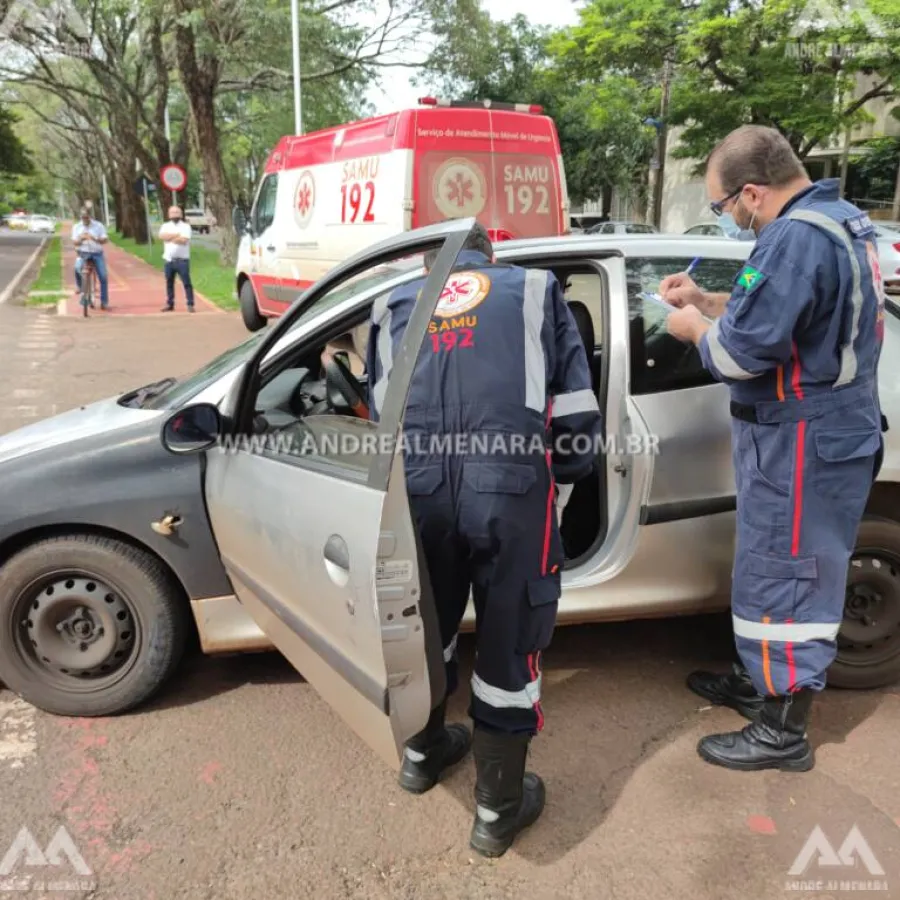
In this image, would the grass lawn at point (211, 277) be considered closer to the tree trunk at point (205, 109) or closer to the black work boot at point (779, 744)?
the tree trunk at point (205, 109)

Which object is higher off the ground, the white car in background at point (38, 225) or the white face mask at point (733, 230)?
the white car in background at point (38, 225)

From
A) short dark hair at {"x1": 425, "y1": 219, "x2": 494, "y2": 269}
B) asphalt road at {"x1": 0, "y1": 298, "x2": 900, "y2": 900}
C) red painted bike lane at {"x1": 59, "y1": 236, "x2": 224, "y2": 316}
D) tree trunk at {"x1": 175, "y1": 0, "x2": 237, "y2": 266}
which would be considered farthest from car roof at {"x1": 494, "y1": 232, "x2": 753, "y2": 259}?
tree trunk at {"x1": 175, "y1": 0, "x2": 237, "y2": 266}

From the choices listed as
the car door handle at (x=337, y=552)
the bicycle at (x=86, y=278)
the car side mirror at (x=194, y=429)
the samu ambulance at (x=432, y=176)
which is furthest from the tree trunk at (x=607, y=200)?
the car door handle at (x=337, y=552)

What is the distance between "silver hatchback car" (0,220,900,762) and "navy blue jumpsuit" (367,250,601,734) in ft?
1.46

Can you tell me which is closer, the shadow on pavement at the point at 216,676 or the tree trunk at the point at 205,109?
the shadow on pavement at the point at 216,676

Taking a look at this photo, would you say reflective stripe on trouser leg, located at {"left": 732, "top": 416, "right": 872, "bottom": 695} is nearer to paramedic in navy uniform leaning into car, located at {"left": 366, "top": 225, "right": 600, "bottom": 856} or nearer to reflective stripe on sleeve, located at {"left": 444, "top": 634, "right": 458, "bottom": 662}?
paramedic in navy uniform leaning into car, located at {"left": 366, "top": 225, "right": 600, "bottom": 856}

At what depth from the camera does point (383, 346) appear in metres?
2.08

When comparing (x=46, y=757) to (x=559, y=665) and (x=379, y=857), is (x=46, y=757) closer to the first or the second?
(x=379, y=857)

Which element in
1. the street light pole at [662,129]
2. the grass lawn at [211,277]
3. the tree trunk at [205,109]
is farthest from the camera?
the street light pole at [662,129]

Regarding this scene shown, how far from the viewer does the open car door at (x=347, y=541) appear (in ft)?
5.87

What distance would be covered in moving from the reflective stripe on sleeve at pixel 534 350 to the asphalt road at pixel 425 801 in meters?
1.25

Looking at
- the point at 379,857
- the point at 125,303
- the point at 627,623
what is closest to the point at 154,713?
the point at 379,857

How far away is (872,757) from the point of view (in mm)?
2633

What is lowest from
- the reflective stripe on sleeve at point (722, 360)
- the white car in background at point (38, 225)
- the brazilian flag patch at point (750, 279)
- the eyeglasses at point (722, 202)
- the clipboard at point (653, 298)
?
the reflective stripe on sleeve at point (722, 360)
